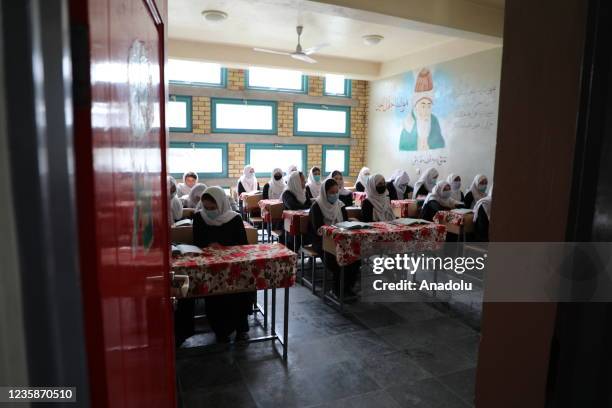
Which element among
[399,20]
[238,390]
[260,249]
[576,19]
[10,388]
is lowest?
[238,390]

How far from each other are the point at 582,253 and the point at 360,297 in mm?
3102

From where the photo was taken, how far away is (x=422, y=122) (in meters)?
6.88

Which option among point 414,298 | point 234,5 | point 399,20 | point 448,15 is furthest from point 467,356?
point 234,5

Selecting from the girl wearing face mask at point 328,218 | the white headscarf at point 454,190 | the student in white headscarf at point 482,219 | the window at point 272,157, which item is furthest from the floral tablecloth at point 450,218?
the window at point 272,157

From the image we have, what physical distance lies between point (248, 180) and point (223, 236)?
4191 mm

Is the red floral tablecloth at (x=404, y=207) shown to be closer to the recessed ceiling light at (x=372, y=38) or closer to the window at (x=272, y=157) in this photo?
the recessed ceiling light at (x=372, y=38)

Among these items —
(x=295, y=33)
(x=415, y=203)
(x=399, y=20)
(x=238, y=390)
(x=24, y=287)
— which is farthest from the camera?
(x=295, y=33)

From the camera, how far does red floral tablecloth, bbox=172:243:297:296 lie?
87.9 inches

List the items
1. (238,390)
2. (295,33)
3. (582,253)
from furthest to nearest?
(295,33) → (238,390) → (582,253)

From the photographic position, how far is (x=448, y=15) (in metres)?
4.57

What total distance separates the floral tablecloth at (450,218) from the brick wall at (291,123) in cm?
420

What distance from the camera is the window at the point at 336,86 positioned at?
804 centimetres

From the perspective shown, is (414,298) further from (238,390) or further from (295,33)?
(295,33)

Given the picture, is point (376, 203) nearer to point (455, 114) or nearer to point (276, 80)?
point (455, 114)
